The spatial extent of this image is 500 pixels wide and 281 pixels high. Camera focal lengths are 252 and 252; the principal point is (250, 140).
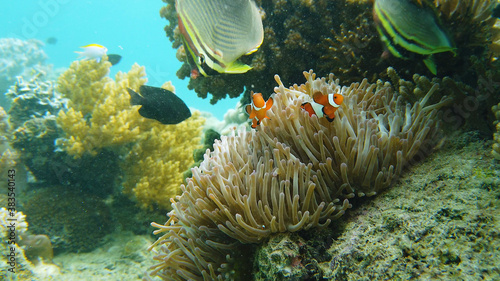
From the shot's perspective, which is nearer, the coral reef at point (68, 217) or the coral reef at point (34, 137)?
the coral reef at point (68, 217)

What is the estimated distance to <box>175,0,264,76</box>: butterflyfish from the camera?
4.92ft

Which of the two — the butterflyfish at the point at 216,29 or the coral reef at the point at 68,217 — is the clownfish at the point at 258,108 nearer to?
the butterflyfish at the point at 216,29

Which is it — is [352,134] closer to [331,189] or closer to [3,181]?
[331,189]

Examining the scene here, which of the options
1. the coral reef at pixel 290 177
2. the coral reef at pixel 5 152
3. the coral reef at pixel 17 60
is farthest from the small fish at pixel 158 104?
the coral reef at pixel 17 60

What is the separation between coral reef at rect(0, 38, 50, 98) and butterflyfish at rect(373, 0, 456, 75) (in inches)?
831

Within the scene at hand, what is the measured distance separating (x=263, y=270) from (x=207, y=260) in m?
0.54

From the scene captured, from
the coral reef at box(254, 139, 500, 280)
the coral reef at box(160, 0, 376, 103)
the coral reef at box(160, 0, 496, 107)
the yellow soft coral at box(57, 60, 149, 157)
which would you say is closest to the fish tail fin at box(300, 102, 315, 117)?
the coral reef at box(254, 139, 500, 280)

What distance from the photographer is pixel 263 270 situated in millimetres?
1511

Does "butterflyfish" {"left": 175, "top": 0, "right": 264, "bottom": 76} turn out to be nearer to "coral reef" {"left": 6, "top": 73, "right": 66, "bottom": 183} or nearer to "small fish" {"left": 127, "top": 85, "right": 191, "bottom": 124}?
"small fish" {"left": 127, "top": 85, "right": 191, "bottom": 124}

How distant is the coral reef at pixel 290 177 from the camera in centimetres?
162

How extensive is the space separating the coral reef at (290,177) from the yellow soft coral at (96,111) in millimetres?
2989

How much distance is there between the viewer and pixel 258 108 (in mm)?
2064

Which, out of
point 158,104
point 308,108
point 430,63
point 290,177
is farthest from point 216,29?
point 158,104

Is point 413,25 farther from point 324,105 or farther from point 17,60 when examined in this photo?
point 17,60
